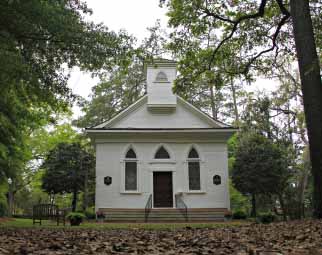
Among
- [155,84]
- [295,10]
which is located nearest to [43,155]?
[155,84]

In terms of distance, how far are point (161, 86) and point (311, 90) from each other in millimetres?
12202

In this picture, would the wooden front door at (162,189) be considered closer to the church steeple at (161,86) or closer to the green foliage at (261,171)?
the green foliage at (261,171)

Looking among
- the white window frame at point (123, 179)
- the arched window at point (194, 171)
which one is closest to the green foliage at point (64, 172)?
the white window frame at point (123, 179)

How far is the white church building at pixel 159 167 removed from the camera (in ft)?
59.5

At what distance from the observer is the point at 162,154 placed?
19031 millimetres

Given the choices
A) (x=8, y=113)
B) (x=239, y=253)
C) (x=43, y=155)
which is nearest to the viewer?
(x=239, y=253)

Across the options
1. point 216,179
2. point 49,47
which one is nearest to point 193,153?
point 216,179

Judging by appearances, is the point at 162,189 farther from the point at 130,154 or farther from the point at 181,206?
the point at 130,154

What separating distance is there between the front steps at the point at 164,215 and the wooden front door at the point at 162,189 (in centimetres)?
72

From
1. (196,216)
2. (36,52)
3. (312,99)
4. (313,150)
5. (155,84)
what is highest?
(155,84)

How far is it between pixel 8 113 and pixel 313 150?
10.1 m

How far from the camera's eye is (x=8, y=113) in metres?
12.4

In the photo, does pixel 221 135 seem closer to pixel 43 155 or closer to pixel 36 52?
pixel 36 52

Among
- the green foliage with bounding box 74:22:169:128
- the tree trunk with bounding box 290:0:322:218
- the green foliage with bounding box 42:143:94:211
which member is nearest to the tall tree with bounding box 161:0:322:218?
the tree trunk with bounding box 290:0:322:218
